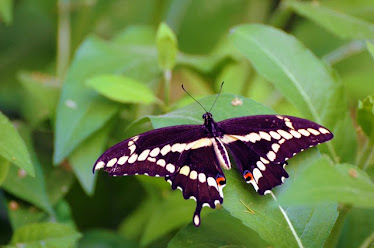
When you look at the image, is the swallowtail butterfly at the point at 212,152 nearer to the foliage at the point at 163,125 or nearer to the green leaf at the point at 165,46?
the foliage at the point at 163,125

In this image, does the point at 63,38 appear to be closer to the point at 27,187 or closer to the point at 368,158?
the point at 27,187

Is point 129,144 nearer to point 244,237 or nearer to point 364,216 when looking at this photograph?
point 244,237

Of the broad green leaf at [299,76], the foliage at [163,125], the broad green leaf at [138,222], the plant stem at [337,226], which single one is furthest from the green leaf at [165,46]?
the plant stem at [337,226]

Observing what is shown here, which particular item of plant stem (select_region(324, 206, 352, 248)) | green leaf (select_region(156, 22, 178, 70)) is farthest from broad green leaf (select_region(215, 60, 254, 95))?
plant stem (select_region(324, 206, 352, 248))

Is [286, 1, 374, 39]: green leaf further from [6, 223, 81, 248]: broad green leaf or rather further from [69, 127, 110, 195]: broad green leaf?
[6, 223, 81, 248]: broad green leaf

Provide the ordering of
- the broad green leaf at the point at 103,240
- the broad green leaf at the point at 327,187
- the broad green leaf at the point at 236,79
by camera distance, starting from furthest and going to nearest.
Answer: the broad green leaf at the point at 236,79 < the broad green leaf at the point at 103,240 < the broad green leaf at the point at 327,187

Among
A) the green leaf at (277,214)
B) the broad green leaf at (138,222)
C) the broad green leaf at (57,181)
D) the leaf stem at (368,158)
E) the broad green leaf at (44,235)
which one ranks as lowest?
the broad green leaf at (138,222)
